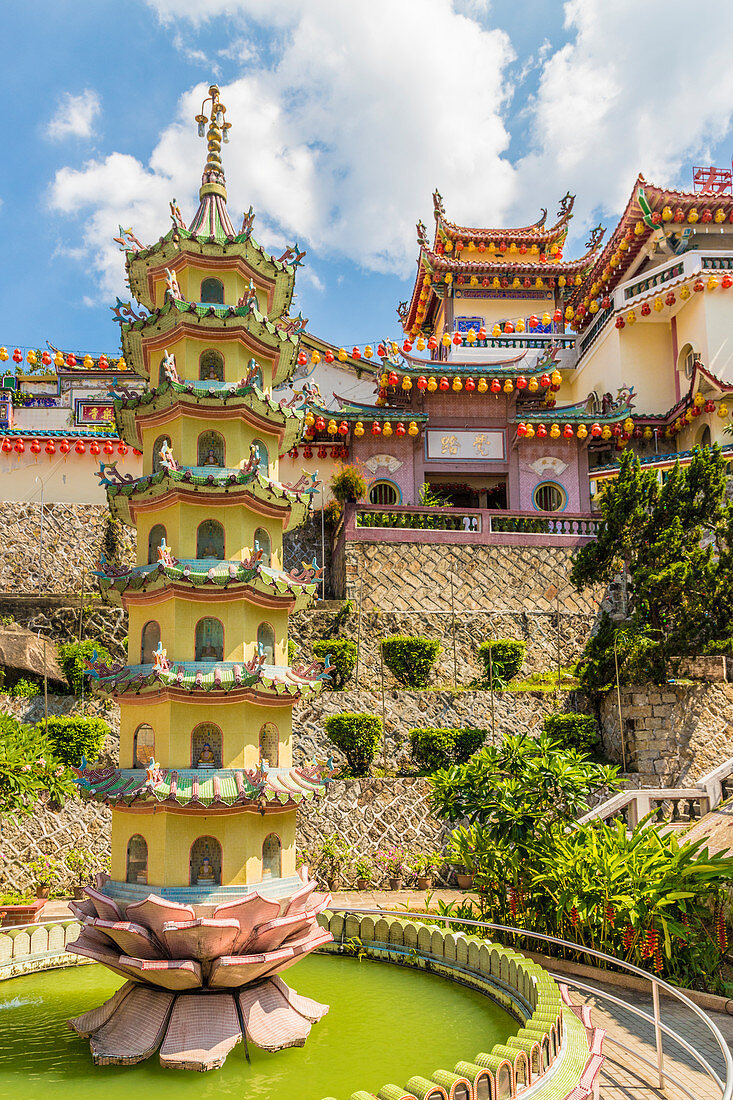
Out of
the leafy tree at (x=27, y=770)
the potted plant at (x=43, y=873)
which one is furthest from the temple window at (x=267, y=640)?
the potted plant at (x=43, y=873)

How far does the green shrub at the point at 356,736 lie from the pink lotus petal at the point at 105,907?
32.6 feet

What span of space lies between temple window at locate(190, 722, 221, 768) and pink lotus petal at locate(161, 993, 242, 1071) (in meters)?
2.71

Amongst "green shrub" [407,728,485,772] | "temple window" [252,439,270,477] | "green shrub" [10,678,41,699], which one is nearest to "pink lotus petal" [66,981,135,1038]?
"temple window" [252,439,270,477]

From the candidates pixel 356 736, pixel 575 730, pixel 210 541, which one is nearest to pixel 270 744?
pixel 210 541

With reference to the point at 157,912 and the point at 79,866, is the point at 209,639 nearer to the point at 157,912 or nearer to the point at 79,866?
the point at 157,912

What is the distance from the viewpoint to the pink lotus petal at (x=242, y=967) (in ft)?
31.2

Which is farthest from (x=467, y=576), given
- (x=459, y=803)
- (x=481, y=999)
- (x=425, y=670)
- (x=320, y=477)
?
(x=481, y=999)

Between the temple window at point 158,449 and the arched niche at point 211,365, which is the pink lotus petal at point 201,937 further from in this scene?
the arched niche at point 211,365

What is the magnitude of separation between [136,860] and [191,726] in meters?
1.85

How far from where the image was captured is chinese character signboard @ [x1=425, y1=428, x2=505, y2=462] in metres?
31.7

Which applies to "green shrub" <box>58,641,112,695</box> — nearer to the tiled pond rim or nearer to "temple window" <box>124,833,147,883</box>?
the tiled pond rim

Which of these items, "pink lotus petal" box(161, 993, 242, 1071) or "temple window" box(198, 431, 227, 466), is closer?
"pink lotus petal" box(161, 993, 242, 1071)

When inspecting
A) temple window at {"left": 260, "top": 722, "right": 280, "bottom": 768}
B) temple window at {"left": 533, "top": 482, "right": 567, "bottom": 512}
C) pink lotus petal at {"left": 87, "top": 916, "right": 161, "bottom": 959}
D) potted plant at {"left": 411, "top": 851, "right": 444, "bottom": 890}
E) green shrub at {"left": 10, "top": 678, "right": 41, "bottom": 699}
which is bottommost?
potted plant at {"left": 411, "top": 851, "right": 444, "bottom": 890}

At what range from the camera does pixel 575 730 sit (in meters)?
20.9
